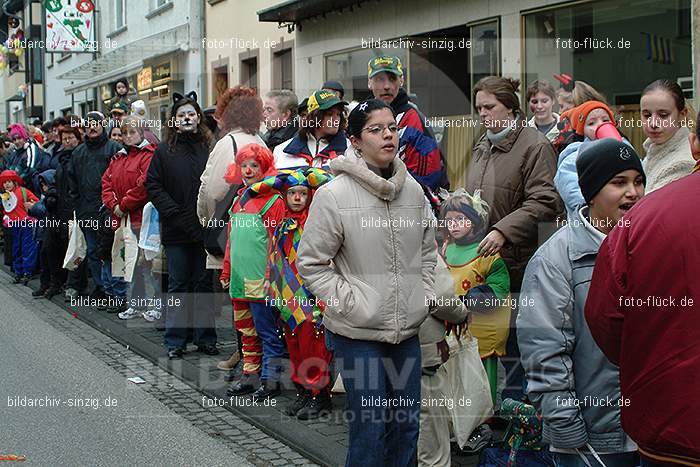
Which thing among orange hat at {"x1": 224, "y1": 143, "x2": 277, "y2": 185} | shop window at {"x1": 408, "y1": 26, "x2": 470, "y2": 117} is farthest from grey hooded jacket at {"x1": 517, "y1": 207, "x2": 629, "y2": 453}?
shop window at {"x1": 408, "y1": 26, "x2": 470, "y2": 117}

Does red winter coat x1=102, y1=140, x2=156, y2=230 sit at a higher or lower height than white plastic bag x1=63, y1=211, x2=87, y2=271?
higher

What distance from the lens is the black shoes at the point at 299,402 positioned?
6.59 m

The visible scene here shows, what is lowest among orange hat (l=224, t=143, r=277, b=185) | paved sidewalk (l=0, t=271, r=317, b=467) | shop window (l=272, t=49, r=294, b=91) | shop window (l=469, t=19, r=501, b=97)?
paved sidewalk (l=0, t=271, r=317, b=467)

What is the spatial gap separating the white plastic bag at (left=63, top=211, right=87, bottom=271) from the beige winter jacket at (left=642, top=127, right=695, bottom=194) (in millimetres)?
8507

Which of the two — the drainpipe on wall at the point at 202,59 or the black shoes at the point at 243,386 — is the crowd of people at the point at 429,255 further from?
the drainpipe on wall at the point at 202,59

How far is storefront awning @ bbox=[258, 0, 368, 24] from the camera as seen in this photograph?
1591 centimetres

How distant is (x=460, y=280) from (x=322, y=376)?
5.08ft

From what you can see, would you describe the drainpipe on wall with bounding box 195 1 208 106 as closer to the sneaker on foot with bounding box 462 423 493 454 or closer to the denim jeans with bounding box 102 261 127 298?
the denim jeans with bounding box 102 261 127 298

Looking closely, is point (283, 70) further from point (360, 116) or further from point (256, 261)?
point (360, 116)

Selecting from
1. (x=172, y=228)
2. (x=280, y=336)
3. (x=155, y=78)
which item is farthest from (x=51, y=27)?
(x=280, y=336)

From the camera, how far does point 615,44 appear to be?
10.2m

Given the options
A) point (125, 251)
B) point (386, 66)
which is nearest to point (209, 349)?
point (125, 251)

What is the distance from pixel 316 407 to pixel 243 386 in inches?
34.2

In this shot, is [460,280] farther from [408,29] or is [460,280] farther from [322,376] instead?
[408,29]
